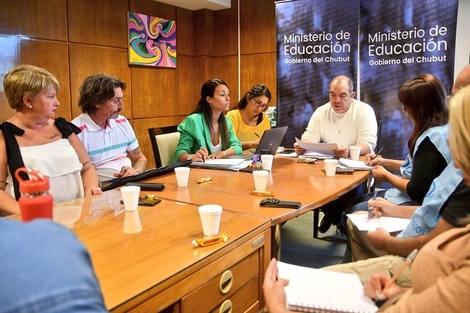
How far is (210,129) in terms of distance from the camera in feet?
10.5

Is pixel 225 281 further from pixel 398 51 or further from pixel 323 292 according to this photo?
pixel 398 51

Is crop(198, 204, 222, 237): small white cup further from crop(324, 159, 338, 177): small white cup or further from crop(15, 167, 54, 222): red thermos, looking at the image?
crop(324, 159, 338, 177): small white cup

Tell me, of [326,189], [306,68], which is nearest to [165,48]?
[306,68]

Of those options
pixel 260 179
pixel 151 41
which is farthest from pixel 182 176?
pixel 151 41

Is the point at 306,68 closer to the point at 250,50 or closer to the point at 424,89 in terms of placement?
the point at 250,50

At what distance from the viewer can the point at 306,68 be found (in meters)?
4.63

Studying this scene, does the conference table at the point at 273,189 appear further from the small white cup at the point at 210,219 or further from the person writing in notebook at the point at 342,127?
the person writing in notebook at the point at 342,127

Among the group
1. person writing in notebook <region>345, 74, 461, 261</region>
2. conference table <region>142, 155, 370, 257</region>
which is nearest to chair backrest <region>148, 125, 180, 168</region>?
conference table <region>142, 155, 370, 257</region>

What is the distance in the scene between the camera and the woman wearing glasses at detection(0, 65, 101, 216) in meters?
1.89

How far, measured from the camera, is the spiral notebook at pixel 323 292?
114 centimetres

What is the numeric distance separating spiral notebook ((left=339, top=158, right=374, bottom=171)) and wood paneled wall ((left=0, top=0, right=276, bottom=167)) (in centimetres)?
294

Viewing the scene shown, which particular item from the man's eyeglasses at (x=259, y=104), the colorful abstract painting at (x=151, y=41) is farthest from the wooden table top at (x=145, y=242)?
the colorful abstract painting at (x=151, y=41)

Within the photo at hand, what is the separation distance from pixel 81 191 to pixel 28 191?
1.35m

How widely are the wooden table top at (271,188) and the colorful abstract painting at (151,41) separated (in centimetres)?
302
